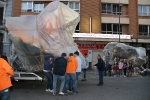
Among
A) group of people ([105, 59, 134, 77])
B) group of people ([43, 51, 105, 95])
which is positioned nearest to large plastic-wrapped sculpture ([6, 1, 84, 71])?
group of people ([43, 51, 105, 95])

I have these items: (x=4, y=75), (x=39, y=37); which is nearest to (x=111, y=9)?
(x=39, y=37)

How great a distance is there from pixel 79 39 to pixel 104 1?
7.15 meters

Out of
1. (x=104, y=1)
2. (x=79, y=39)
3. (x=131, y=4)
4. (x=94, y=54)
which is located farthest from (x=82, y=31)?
(x=131, y=4)

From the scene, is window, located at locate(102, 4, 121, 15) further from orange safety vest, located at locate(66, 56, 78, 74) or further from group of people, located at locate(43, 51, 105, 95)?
orange safety vest, located at locate(66, 56, 78, 74)

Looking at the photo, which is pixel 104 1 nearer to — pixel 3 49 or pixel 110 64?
pixel 110 64

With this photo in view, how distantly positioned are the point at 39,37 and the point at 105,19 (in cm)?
2006

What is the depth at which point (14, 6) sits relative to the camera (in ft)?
86.2

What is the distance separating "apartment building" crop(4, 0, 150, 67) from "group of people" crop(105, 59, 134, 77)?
8.89 metres

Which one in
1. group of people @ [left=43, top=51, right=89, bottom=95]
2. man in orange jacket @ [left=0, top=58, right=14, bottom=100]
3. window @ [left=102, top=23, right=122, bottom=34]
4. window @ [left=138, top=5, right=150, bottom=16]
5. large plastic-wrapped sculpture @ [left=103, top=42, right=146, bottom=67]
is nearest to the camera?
man in orange jacket @ [left=0, top=58, right=14, bottom=100]

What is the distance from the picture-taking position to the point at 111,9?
89.6 ft

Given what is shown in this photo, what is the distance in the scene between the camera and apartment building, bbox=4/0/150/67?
84.1 ft

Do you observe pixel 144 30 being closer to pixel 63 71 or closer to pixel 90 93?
pixel 90 93

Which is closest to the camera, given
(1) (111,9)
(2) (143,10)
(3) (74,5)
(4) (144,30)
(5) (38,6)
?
(3) (74,5)

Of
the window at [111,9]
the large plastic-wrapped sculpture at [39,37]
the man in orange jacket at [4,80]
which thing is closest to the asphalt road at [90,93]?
the large plastic-wrapped sculpture at [39,37]
